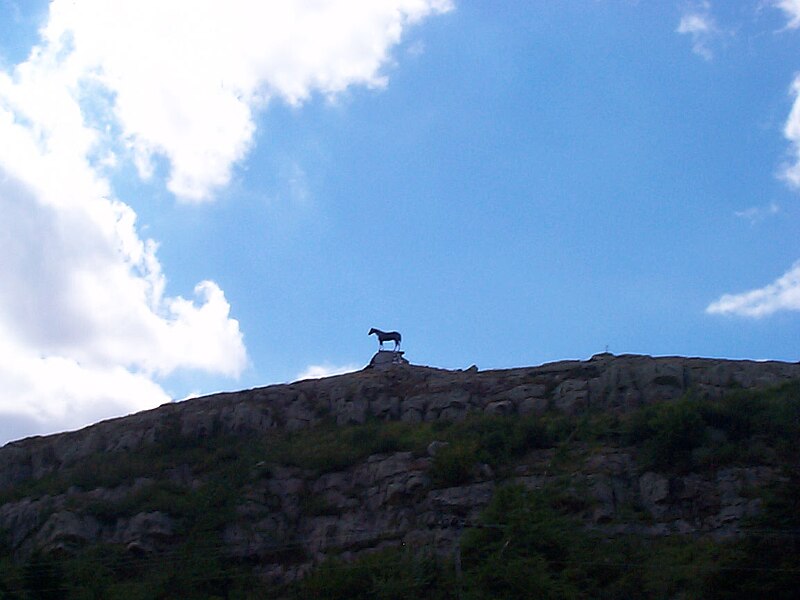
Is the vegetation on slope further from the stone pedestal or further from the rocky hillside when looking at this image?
the stone pedestal

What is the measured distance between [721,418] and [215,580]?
75.0ft

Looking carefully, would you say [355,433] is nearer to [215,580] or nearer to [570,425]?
[570,425]

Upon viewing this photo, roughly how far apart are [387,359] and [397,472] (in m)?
17.0

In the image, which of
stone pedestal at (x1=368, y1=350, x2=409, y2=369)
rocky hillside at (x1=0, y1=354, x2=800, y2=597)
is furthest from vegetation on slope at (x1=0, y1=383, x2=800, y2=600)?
stone pedestal at (x1=368, y1=350, x2=409, y2=369)

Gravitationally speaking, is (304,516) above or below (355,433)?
below

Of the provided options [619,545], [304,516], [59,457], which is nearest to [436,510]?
[304,516]

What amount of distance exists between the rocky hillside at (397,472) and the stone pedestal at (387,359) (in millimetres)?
3193

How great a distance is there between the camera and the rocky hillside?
41.1 metres

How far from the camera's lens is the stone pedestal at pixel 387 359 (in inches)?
2574

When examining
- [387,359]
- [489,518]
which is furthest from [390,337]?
[489,518]

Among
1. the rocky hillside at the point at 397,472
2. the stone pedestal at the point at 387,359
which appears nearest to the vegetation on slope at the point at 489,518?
the rocky hillside at the point at 397,472

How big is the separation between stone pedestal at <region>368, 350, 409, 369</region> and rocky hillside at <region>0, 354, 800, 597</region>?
A: 3.19 meters

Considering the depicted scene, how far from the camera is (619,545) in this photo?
36.2 metres

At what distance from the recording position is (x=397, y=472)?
4953 centimetres
